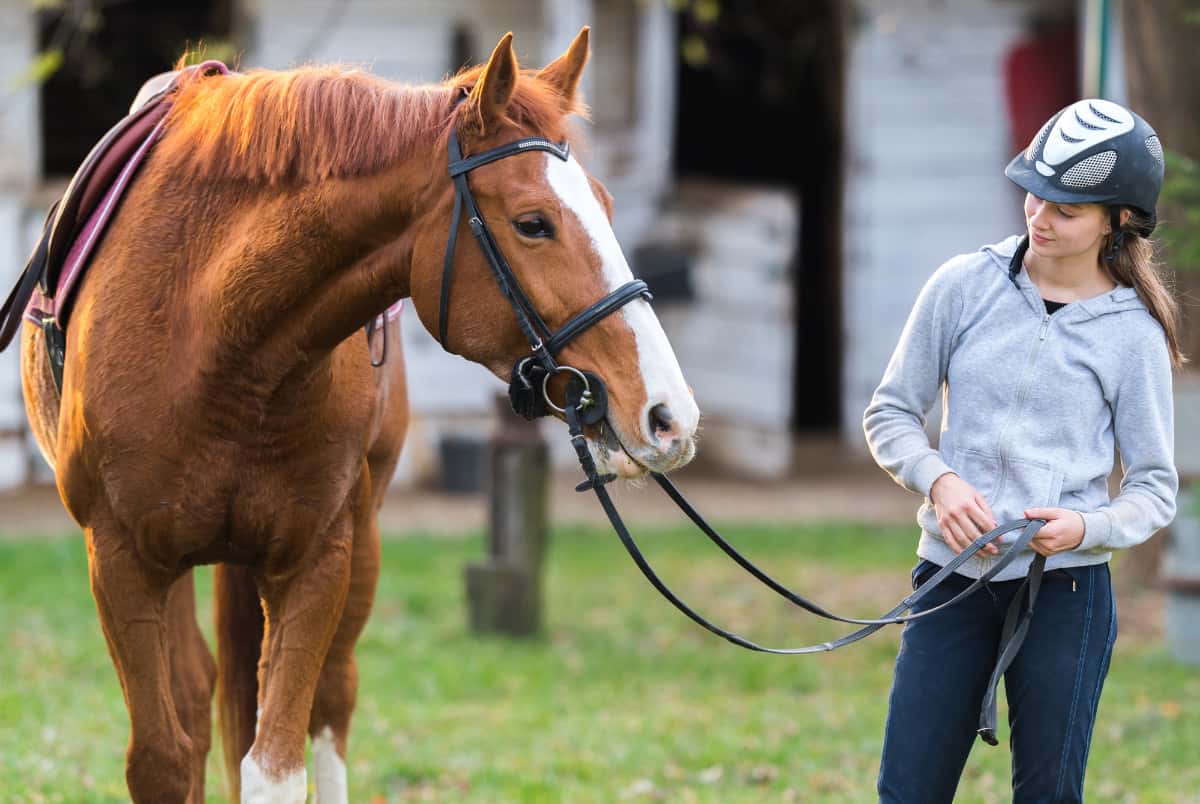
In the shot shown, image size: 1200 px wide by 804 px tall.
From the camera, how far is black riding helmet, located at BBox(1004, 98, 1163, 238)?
2.83 meters

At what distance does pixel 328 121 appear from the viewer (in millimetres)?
2914

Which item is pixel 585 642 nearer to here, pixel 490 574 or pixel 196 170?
pixel 490 574

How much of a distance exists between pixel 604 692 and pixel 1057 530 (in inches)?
149

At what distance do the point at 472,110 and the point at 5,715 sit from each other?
3.80 meters

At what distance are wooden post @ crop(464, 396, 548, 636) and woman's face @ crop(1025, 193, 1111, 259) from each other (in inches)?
178

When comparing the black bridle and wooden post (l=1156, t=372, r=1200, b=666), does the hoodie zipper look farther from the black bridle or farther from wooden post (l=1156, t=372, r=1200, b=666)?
wooden post (l=1156, t=372, r=1200, b=666)

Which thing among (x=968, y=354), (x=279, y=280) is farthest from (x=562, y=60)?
(x=968, y=354)

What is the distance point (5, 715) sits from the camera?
5586 mm

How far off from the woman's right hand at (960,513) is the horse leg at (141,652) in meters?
1.62

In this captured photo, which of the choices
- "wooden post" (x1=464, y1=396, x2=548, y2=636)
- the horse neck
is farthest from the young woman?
"wooden post" (x1=464, y1=396, x2=548, y2=636)

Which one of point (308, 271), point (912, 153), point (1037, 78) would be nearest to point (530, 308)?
point (308, 271)

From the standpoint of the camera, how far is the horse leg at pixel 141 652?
318 centimetres

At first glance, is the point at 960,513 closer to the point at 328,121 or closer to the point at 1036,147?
the point at 1036,147

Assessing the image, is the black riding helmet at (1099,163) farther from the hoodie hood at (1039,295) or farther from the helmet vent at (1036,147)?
the hoodie hood at (1039,295)
